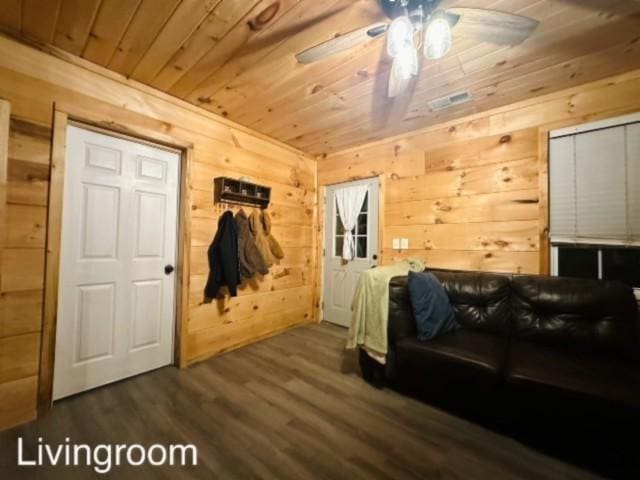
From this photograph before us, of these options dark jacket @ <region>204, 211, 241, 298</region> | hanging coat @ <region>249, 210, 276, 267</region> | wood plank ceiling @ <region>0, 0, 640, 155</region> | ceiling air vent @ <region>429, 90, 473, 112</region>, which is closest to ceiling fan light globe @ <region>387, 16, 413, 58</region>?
wood plank ceiling @ <region>0, 0, 640, 155</region>

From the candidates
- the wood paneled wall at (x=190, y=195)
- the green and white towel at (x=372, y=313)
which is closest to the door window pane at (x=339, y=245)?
the wood paneled wall at (x=190, y=195)

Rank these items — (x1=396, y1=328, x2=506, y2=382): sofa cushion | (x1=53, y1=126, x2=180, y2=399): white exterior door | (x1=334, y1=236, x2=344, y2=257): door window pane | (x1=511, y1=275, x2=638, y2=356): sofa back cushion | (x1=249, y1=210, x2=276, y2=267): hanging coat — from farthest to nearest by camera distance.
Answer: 1. (x1=334, y1=236, x2=344, y2=257): door window pane
2. (x1=249, y1=210, x2=276, y2=267): hanging coat
3. (x1=53, y1=126, x2=180, y2=399): white exterior door
4. (x1=511, y1=275, x2=638, y2=356): sofa back cushion
5. (x1=396, y1=328, x2=506, y2=382): sofa cushion

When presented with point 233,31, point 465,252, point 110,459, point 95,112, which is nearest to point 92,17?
point 95,112

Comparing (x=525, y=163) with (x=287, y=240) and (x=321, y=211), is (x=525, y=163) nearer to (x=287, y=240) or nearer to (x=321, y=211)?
(x=321, y=211)

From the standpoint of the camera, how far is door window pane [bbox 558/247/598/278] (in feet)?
7.11

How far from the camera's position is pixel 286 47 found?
5.82 ft

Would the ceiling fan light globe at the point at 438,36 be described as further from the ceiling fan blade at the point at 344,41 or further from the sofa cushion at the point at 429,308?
the sofa cushion at the point at 429,308

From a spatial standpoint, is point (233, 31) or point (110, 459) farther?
point (233, 31)

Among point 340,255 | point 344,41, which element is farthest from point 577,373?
point 340,255

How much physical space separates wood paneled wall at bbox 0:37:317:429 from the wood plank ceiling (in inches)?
7.0

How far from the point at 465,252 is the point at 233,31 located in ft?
8.60

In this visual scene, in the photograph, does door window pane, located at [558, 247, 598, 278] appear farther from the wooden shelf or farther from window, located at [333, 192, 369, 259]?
the wooden shelf

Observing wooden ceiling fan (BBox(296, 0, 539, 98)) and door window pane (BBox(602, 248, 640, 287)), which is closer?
wooden ceiling fan (BBox(296, 0, 539, 98))

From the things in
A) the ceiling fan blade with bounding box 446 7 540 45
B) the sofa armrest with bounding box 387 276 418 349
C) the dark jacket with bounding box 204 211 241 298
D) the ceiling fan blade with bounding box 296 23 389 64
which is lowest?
the sofa armrest with bounding box 387 276 418 349
